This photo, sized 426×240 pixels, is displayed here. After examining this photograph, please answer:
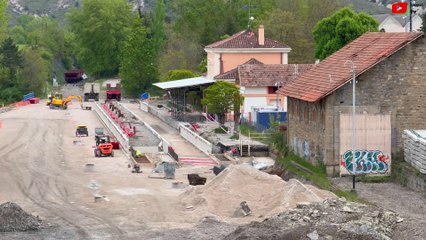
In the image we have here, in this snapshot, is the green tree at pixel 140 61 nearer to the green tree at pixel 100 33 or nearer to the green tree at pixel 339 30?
the green tree at pixel 100 33

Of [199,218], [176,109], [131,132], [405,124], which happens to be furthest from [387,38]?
[176,109]

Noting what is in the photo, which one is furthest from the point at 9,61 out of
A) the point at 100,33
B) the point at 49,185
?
the point at 49,185

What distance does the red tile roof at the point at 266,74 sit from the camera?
6694 centimetres

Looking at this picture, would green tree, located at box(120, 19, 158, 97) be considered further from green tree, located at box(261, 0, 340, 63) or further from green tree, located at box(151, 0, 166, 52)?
Result: green tree, located at box(261, 0, 340, 63)

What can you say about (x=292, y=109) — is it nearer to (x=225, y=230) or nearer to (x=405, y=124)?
(x=405, y=124)

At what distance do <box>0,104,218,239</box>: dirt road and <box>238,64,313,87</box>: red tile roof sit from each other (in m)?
10.6

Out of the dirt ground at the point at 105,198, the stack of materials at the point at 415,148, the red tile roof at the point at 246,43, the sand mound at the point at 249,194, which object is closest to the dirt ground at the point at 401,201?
the dirt ground at the point at 105,198

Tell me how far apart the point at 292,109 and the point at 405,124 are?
24.1ft

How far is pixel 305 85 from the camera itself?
45.5 metres

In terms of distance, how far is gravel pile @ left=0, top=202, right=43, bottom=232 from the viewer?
3119 centimetres

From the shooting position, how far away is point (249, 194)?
36219mm

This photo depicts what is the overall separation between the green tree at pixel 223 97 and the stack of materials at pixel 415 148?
24908 millimetres

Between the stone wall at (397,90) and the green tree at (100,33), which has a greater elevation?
the green tree at (100,33)

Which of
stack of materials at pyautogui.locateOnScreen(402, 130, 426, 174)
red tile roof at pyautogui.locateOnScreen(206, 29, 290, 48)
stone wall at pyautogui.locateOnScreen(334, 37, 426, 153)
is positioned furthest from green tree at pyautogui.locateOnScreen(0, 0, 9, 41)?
stack of materials at pyautogui.locateOnScreen(402, 130, 426, 174)
